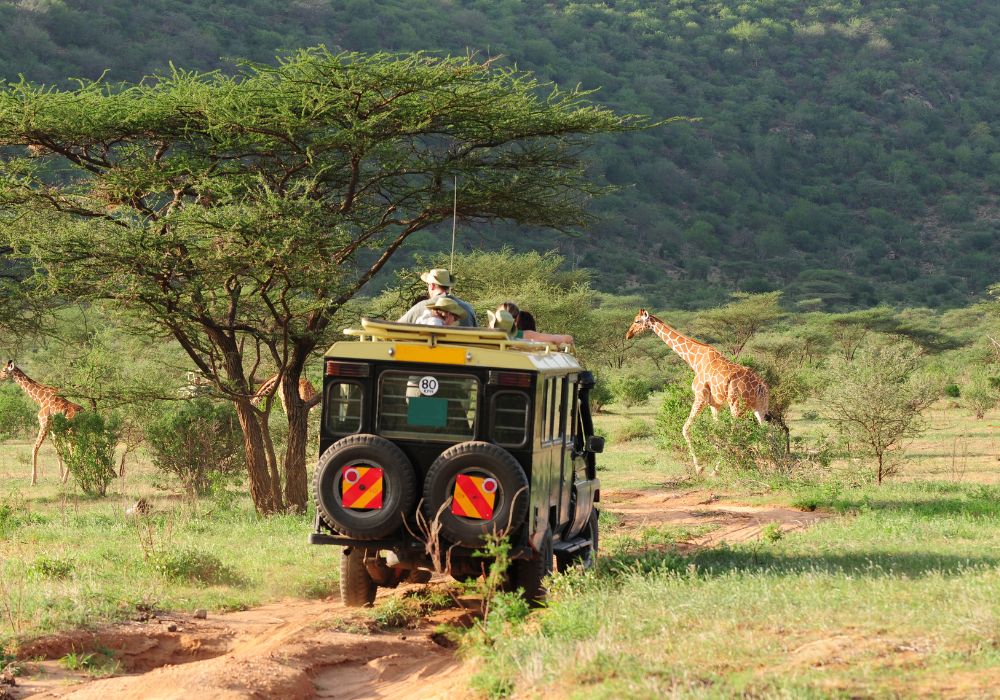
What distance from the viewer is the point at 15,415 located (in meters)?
24.1

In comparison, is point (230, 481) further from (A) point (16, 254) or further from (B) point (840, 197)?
(B) point (840, 197)

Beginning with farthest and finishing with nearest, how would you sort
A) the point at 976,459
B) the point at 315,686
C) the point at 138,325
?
1. the point at 976,459
2. the point at 138,325
3. the point at 315,686

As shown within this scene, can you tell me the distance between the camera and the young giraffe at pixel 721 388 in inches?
667

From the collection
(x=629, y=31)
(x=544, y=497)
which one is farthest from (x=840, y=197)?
(x=544, y=497)

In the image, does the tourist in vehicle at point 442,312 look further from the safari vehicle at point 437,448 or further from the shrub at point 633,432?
the shrub at point 633,432

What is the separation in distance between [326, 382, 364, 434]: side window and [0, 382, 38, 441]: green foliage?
735 inches

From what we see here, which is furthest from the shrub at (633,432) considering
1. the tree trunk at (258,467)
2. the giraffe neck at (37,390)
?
the tree trunk at (258,467)

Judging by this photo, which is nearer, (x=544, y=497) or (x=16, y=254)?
(x=544, y=497)

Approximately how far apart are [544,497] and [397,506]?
3.38 feet

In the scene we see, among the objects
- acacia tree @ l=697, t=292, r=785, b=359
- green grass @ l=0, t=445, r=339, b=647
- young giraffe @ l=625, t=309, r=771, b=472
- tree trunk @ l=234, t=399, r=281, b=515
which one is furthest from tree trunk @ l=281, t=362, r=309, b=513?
acacia tree @ l=697, t=292, r=785, b=359

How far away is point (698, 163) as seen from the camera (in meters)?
81.6

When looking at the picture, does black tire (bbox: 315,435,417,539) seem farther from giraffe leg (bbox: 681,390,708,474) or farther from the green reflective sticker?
giraffe leg (bbox: 681,390,708,474)

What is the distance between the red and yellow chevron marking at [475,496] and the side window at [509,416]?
0.30 meters

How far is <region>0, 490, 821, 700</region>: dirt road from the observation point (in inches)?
227
